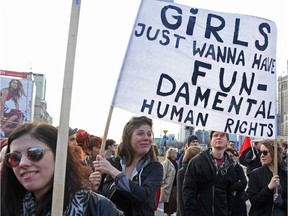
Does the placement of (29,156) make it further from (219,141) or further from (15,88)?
(15,88)

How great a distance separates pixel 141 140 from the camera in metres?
3.83

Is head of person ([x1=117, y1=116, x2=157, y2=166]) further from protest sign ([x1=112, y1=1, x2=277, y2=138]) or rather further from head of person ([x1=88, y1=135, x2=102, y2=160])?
head of person ([x1=88, y1=135, x2=102, y2=160])

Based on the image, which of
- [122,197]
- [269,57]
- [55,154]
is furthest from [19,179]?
[269,57]

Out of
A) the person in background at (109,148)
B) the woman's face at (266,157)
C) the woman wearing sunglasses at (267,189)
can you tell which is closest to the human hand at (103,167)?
the woman wearing sunglasses at (267,189)

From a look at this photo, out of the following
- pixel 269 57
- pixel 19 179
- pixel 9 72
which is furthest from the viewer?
pixel 9 72

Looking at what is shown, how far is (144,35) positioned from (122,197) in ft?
3.99

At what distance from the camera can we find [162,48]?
12.0 feet

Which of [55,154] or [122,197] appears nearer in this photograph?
[55,154]

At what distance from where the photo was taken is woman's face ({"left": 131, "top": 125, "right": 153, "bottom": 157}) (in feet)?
12.5

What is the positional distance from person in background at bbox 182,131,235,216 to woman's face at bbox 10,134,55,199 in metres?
2.93

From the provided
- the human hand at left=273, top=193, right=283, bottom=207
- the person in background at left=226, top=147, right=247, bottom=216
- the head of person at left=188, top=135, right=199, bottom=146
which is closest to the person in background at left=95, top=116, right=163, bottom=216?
the human hand at left=273, top=193, right=283, bottom=207

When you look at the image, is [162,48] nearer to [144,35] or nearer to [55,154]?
[144,35]

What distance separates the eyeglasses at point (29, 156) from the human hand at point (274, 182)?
9.58 ft

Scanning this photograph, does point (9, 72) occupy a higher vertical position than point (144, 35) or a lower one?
higher
